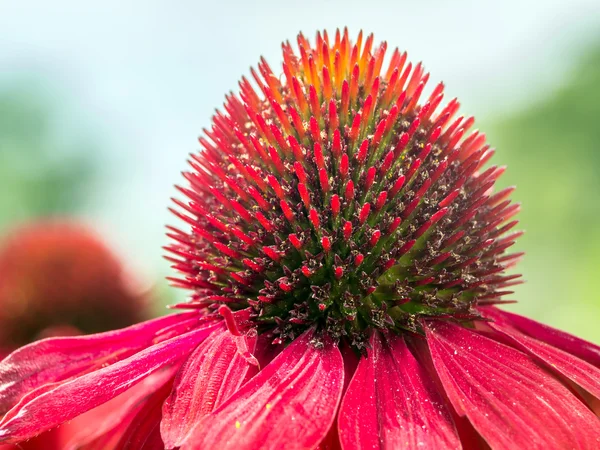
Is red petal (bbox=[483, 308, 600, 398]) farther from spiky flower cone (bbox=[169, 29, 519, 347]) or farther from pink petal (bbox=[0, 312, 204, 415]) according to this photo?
pink petal (bbox=[0, 312, 204, 415])

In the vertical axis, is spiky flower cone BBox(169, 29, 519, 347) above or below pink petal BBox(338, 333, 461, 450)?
above

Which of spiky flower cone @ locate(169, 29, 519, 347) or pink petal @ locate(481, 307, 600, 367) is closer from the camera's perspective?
spiky flower cone @ locate(169, 29, 519, 347)

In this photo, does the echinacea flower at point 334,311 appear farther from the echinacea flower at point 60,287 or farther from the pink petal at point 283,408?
the echinacea flower at point 60,287

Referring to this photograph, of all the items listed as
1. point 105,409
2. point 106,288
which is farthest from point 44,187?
point 105,409

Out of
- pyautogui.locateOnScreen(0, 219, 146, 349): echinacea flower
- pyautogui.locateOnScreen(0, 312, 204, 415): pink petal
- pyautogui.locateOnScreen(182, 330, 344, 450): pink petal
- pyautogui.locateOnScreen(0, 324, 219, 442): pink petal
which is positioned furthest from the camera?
pyautogui.locateOnScreen(0, 219, 146, 349): echinacea flower

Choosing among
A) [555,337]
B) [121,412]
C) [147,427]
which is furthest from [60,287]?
[555,337]

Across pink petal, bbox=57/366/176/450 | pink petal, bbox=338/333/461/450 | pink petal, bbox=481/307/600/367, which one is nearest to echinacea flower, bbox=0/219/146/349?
pink petal, bbox=57/366/176/450
